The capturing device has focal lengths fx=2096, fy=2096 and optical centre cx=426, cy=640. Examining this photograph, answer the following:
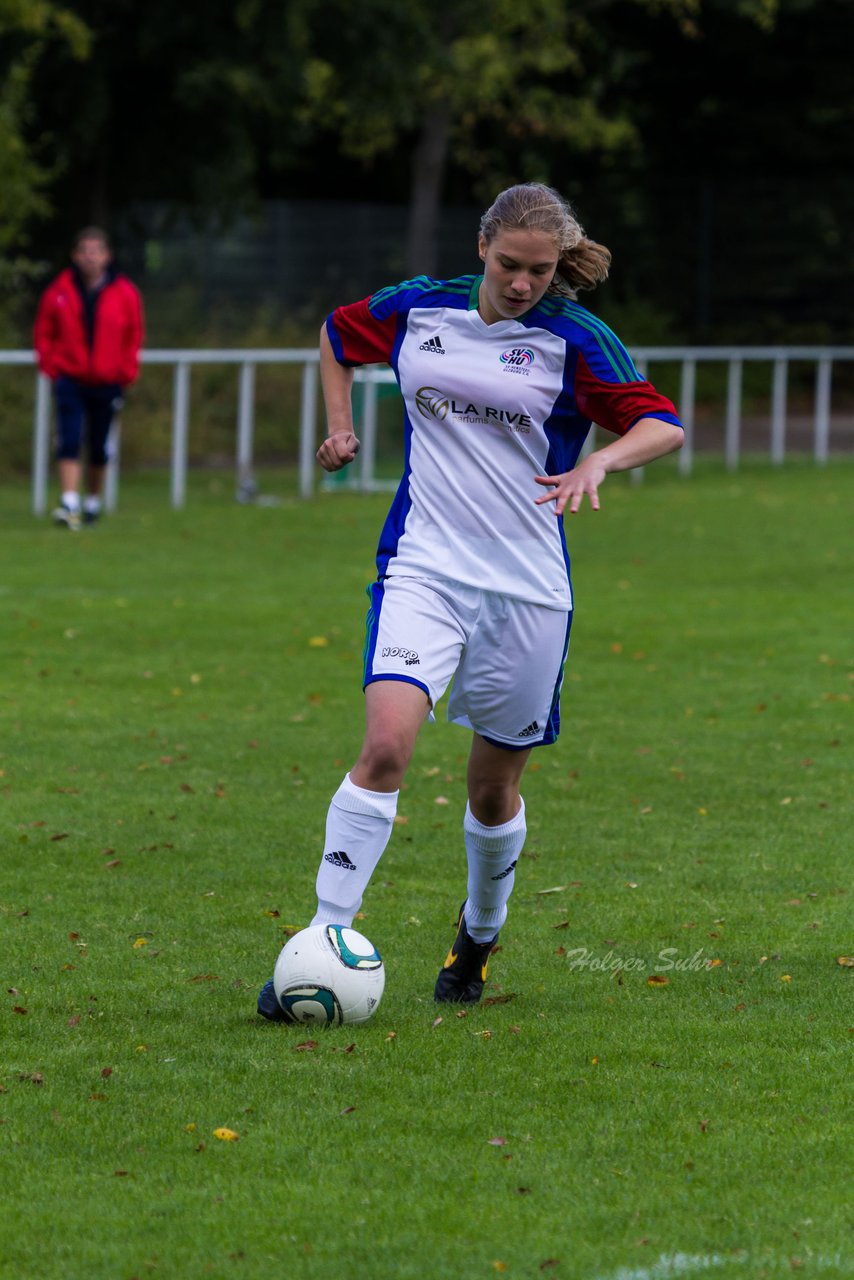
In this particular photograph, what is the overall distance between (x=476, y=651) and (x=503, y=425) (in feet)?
1.90

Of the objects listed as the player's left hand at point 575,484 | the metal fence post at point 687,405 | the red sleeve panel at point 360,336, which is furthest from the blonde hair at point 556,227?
the metal fence post at point 687,405

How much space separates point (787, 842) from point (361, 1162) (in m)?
3.48

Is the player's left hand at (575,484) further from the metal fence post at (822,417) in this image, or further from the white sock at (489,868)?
the metal fence post at (822,417)

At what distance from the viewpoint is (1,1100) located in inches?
186

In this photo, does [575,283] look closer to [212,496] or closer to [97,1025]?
[97,1025]

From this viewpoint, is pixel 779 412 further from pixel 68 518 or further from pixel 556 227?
pixel 556 227

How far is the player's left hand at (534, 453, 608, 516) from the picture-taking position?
493cm

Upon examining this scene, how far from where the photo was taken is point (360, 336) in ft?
18.6

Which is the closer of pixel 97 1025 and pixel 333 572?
pixel 97 1025

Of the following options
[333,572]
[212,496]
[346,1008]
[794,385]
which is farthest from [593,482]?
[794,385]

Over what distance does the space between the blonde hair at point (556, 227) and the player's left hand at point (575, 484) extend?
560 mm

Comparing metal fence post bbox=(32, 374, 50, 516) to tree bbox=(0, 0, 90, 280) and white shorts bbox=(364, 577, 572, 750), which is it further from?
white shorts bbox=(364, 577, 572, 750)

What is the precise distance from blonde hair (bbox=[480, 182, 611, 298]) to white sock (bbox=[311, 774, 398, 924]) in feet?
4.59

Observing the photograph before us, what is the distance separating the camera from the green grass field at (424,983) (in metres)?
4.03
